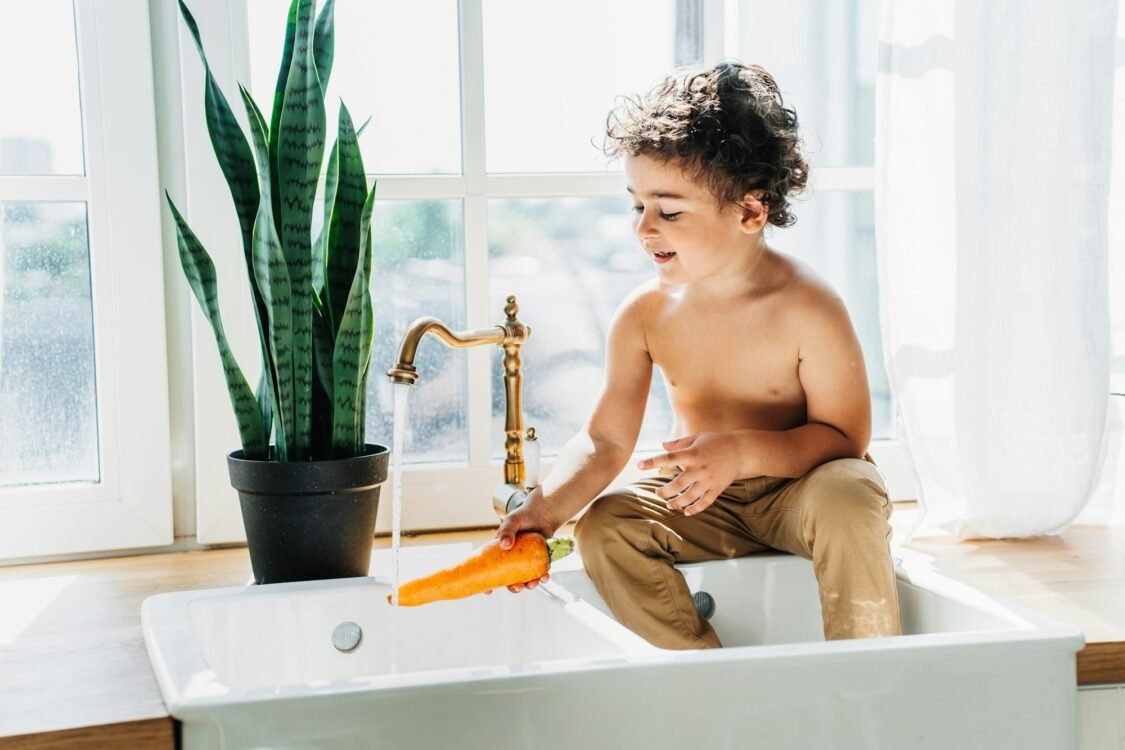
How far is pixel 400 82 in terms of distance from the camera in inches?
66.5

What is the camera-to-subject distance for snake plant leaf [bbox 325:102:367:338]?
1.37 m

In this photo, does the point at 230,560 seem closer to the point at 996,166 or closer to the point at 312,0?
the point at 312,0

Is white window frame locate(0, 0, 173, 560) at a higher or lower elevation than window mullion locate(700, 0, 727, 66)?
lower

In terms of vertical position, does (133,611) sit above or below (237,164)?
below

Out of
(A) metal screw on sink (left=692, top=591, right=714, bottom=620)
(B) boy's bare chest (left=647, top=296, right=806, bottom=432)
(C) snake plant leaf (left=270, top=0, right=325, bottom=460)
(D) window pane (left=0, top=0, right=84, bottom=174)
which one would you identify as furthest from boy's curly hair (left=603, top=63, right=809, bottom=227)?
(D) window pane (left=0, top=0, right=84, bottom=174)

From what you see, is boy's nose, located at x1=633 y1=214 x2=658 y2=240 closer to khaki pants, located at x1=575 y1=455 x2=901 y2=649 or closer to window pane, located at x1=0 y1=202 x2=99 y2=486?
khaki pants, located at x1=575 y1=455 x2=901 y2=649

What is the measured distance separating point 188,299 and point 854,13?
1.08m

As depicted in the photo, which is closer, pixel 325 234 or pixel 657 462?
pixel 657 462

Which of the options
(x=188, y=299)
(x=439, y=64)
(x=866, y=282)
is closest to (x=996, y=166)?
(x=866, y=282)

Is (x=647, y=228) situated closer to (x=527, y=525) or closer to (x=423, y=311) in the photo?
(x=527, y=525)

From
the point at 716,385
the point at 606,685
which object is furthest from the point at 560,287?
the point at 606,685

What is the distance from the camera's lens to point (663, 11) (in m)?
1.76

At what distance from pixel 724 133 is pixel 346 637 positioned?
2.35ft

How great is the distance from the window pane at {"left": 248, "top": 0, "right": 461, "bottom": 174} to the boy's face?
43cm
